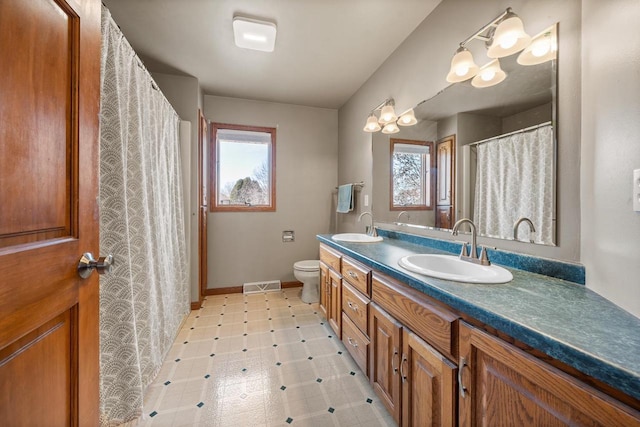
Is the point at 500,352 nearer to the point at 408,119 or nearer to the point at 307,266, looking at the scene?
the point at 408,119

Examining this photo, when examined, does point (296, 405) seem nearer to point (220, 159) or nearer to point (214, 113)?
point (220, 159)

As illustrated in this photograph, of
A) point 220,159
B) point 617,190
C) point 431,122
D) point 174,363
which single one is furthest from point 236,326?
point 617,190

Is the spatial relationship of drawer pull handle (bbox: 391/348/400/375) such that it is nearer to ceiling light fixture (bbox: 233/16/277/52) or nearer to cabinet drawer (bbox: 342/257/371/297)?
cabinet drawer (bbox: 342/257/371/297)

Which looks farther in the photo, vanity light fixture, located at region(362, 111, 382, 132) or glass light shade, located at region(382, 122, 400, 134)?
vanity light fixture, located at region(362, 111, 382, 132)

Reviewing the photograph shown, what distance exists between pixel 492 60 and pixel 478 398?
1.50m

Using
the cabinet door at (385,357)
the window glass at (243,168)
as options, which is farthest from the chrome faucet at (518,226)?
the window glass at (243,168)

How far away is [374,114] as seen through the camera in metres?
2.41

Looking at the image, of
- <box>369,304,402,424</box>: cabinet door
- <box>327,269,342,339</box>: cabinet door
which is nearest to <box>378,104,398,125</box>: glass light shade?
<box>327,269,342,339</box>: cabinet door

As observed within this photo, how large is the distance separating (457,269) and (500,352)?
60 centimetres

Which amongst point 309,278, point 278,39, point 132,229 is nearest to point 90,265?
point 132,229

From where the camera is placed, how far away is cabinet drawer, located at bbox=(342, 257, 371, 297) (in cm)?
146

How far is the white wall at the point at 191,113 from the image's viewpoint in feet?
8.31

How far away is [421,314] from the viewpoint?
995mm

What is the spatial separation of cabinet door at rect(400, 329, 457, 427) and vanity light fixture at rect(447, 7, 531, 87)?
133 centimetres
